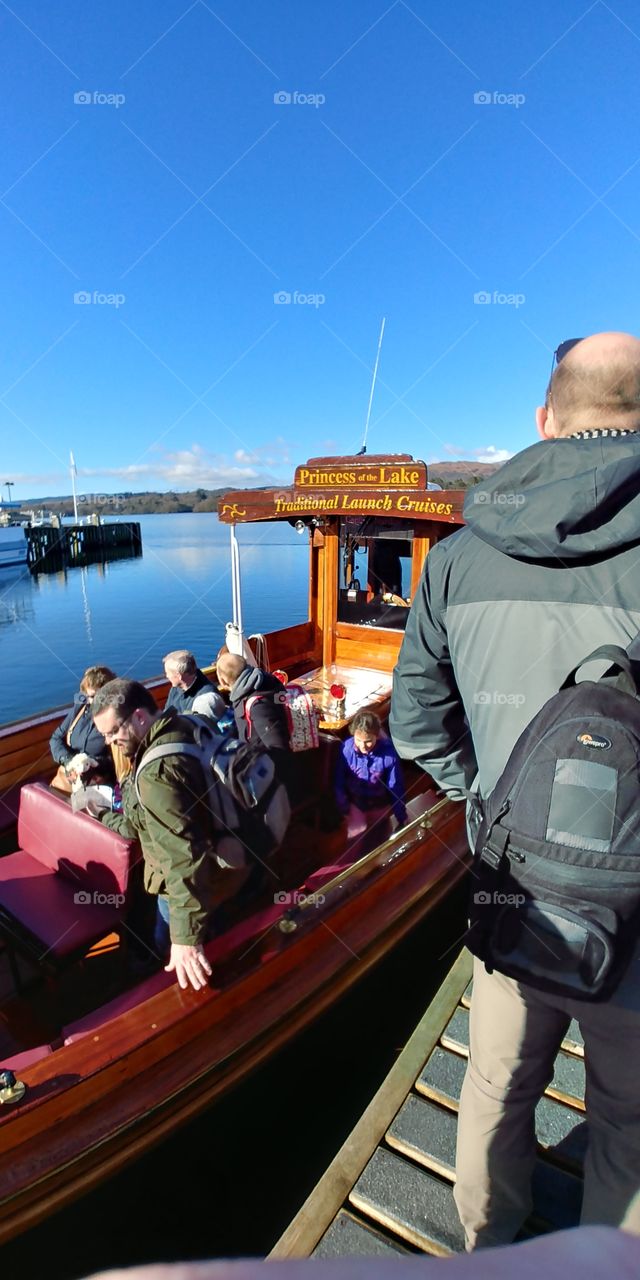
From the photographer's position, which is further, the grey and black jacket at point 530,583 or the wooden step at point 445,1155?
the wooden step at point 445,1155

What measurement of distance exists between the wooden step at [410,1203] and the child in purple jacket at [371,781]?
2.19 meters

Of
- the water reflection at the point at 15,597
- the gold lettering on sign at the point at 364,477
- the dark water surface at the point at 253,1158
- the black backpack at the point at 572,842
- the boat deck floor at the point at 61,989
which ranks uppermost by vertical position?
the gold lettering on sign at the point at 364,477

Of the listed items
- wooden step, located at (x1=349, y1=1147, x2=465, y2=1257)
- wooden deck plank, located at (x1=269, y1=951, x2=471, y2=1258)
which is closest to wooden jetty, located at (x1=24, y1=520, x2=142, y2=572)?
wooden deck plank, located at (x1=269, y1=951, x2=471, y2=1258)

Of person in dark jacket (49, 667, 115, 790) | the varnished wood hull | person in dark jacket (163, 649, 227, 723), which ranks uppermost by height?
person in dark jacket (163, 649, 227, 723)

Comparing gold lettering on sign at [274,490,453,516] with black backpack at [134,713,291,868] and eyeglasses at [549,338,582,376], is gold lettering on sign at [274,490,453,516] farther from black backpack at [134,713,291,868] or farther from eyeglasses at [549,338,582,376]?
eyeglasses at [549,338,582,376]

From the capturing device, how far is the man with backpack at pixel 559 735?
3.67ft

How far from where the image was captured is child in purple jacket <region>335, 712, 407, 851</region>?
4.21 m

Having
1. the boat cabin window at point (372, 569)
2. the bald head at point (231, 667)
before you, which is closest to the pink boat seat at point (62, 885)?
the bald head at point (231, 667)

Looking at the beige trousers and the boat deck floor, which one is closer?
the beige trousers

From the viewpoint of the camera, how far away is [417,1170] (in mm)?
1998

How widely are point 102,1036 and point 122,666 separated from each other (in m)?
19.8

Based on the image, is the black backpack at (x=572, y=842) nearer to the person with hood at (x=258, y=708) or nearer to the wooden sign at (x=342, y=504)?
the person with hood at (x=258, y=708)

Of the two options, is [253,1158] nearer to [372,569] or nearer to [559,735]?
[559,735]

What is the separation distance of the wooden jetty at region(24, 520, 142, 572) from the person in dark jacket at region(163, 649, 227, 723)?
53838mm
